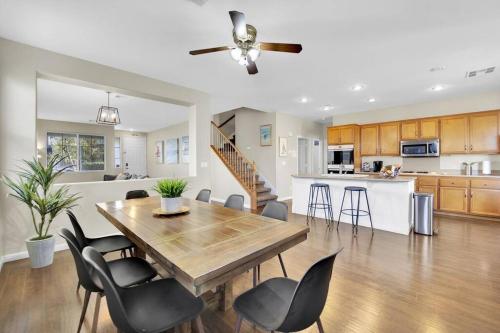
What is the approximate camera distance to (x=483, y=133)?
15.9ft

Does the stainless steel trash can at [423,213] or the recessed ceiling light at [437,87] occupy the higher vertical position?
the recessed ceiling light at [437,87]

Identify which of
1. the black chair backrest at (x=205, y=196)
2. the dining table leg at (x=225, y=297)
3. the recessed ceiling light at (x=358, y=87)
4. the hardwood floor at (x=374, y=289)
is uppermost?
the recessed ceiling light at (x=358, y=87)

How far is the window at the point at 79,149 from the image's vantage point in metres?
7.59

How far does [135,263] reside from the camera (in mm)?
1848

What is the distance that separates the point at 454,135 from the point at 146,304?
663cm

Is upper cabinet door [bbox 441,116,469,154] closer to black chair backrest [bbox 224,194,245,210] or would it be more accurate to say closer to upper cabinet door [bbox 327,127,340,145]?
upper cabinet door [bbox 327,127,340,145]

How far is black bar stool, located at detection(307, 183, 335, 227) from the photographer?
4605mm

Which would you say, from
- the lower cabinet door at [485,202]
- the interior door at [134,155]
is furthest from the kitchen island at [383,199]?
the interior door at [134,155]

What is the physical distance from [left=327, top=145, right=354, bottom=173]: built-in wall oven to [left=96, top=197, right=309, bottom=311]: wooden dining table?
5055 mm

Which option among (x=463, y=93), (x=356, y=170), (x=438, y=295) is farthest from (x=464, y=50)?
(x=356, y=170)

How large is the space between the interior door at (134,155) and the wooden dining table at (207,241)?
842 centimetres

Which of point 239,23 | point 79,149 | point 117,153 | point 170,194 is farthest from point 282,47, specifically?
point 117,153

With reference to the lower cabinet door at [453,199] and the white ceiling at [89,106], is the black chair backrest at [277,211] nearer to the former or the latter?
the white ceiling at [89,106]

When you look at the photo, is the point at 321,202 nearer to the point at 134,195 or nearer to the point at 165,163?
the point at 134,195
